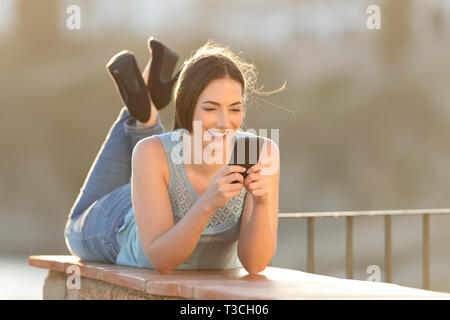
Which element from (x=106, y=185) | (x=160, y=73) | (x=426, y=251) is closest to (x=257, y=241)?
(x=106, y=185)

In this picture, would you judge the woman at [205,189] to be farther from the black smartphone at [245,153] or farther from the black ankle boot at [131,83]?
the black ankle boot at [131,83]

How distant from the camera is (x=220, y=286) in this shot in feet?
5.98

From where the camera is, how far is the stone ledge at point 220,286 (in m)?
1.71

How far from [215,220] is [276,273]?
0.24 meters

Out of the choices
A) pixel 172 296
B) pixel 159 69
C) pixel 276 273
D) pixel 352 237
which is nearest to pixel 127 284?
pixel 172 296

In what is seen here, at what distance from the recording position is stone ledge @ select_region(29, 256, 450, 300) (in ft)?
5.60

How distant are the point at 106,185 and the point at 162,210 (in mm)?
1010

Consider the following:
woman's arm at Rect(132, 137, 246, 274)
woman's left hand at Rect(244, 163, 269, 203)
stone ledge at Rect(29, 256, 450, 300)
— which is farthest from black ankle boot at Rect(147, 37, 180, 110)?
woman's left hand at Rect(244, 163, 269, 203)

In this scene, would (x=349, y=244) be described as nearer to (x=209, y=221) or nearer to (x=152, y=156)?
(x=209, y=221)

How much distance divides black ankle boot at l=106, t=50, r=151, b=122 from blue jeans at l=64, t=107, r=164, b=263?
0.06 metres

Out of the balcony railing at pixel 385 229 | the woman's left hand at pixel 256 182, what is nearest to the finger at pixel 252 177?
the woman's left hand at pixel 256 182

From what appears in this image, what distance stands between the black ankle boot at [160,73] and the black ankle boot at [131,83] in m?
0.11

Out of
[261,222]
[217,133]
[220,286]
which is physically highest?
[217,133]
